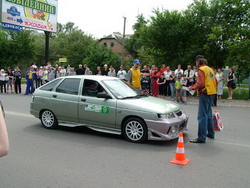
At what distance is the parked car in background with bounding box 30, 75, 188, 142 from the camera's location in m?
6.14

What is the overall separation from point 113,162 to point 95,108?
209cm

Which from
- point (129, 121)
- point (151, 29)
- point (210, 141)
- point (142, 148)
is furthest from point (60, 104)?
point (151, 29)

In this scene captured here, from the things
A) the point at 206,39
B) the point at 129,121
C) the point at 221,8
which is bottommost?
the point at 129,121

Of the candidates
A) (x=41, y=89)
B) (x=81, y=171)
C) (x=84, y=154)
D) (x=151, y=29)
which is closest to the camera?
(x=81, y=171)

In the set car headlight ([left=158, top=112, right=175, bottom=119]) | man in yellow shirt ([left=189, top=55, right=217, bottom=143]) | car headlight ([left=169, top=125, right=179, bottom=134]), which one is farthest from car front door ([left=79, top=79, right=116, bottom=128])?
man in yellow shirt ([left=189, top=55, right=217, bottom=143])

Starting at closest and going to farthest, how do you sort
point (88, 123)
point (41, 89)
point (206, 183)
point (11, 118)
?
point (206, 183) < point (88, 123) < point (41, 89) < point (11, 118)

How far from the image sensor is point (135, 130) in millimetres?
6344

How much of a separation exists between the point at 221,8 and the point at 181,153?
51.5 ft

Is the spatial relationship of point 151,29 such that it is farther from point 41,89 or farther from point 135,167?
point 135,167

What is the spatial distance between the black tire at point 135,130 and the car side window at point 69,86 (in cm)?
184

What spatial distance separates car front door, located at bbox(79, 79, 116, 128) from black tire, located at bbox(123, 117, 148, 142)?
1.28ft

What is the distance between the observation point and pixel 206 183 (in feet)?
13.6

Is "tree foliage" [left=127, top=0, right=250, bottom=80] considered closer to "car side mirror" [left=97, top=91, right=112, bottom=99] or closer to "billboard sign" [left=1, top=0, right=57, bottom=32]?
"billboard sign" [left=1, top=0, right=57, bottom=32]

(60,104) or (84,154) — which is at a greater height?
(60,104)
